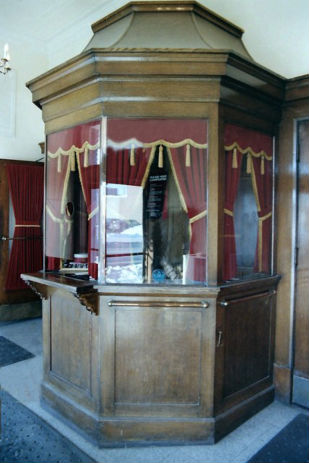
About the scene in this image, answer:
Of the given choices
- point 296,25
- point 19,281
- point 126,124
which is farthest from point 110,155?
point 19,281

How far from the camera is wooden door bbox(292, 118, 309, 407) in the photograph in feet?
9.26

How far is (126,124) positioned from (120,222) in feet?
2.22

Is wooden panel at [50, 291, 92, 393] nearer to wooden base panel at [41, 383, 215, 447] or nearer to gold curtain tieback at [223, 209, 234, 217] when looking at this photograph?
wooden base panel at [41, 383, 215, 447]

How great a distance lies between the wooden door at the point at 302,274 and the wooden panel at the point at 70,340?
1.66m

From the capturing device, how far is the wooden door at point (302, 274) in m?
2.82

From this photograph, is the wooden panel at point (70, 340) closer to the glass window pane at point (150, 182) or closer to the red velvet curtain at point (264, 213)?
the glass window pane at point (150, 182)

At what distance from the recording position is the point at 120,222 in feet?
8.41

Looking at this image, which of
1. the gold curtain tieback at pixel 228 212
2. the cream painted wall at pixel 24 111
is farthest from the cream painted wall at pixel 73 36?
the gold curtain tieback at pixel 228 212

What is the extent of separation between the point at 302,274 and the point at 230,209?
2.98 feet

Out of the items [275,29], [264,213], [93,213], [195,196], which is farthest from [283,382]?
[275,29]

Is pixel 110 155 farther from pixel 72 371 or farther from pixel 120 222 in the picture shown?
pixel 72 371

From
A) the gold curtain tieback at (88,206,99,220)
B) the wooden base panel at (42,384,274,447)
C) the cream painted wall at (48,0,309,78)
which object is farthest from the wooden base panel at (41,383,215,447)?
the cream painted wall at (48,0,309,78)

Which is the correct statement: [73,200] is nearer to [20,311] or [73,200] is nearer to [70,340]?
[70,340]

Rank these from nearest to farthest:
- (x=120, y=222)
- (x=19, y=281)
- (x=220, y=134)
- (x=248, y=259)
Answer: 1. (x=220, y=134)
2. (x=120, y=222)
3. (x=248, y=259)
4. (x=19, y=281)
